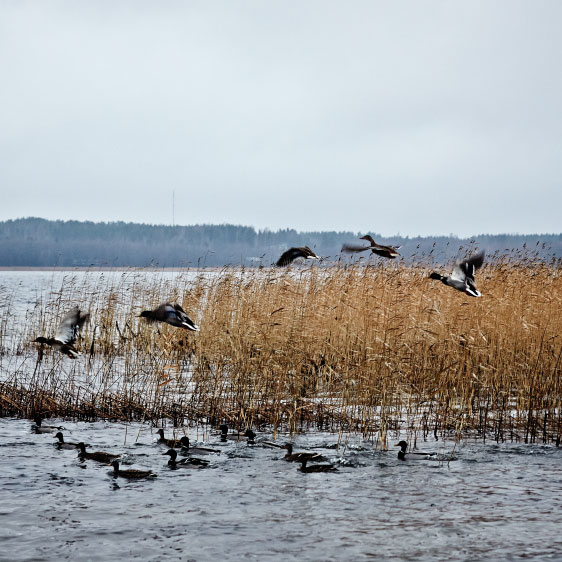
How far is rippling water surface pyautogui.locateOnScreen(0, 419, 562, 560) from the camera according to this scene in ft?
15.9

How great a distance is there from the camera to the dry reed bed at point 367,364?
834 cm

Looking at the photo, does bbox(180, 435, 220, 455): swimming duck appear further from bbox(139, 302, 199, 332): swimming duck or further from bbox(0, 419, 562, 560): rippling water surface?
bbox(139, 302, 199, 332): swimming duck

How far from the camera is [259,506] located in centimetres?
575

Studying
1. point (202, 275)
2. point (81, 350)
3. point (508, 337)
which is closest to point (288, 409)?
point (508, 337)

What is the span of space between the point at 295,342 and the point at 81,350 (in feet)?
26.7

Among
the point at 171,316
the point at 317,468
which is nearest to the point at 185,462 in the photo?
the point at 317,468

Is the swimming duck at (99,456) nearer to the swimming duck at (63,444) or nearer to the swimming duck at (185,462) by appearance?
the swimming duck at (63,444)

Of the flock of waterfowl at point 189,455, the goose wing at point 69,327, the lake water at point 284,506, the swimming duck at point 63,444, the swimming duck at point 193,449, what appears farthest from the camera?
the goose wing at point 69,327

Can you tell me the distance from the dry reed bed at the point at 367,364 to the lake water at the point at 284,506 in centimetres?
69

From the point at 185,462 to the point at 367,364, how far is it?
263cm

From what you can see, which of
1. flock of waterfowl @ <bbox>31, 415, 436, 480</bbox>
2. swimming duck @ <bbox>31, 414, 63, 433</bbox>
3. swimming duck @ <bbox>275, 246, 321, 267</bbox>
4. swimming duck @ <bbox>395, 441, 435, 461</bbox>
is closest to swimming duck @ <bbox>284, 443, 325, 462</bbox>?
flock of waterfowl @ <bbox>31, 415, 436, 480</bbox>

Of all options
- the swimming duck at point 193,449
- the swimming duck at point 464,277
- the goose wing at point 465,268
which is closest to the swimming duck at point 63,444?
the swimming duck at point 193,449

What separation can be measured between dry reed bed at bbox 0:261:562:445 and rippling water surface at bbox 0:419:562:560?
0.76 m

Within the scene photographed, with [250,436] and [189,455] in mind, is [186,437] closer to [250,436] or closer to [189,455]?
[189,455]
